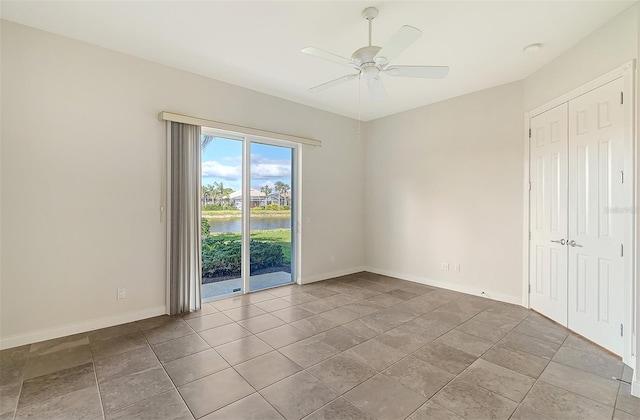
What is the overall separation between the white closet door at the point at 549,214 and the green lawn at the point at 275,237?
3547 mm

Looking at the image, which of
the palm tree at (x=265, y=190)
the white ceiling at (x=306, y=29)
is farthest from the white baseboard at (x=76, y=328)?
the white ceiling at (x=306, y=29)

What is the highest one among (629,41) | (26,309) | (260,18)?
(260,18)

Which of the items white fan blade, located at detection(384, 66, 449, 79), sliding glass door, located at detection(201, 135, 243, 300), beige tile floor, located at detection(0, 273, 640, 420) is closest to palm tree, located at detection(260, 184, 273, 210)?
sliding glass door, located at detection(201, 135, 243, 300)

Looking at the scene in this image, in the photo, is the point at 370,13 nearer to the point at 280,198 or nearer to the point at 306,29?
the point at 306,29

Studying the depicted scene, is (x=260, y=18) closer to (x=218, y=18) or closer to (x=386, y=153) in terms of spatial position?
(x=218, y=18)

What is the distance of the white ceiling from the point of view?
244 cm

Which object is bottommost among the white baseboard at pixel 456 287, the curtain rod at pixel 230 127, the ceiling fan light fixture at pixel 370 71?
the white baseboard at pixel 456 287

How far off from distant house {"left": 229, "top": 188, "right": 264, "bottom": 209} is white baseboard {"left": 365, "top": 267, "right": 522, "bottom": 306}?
2.77 m

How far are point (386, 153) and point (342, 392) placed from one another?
4400mm

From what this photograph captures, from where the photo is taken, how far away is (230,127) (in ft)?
13.1

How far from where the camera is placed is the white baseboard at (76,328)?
2.71 metres

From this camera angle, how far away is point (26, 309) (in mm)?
2766

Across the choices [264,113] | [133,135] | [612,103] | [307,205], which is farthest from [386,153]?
[133,135]

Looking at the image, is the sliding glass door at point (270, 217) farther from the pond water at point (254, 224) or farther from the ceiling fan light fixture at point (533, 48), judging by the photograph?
the ceiling fan light fixture at point (533, 48)
